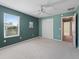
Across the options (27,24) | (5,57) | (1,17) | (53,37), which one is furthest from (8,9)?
(53,37)

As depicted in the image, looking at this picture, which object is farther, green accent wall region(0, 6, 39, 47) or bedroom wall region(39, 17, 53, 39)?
bedroom wall region(39, 17, 53, 39)

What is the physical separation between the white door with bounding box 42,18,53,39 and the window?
10.8 feet

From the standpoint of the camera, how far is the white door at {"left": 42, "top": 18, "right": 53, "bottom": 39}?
7578 millimetres

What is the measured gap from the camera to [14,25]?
550cm

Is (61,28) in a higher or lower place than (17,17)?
lower

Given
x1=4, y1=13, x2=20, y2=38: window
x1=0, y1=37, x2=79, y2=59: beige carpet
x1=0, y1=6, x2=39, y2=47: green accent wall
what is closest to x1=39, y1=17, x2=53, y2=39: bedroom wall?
x1=0, y1=6, x2=39, y2=47: green accent wall

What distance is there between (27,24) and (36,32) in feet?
5.84

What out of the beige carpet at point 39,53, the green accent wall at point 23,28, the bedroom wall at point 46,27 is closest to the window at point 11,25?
the green accent wall at point 23,28

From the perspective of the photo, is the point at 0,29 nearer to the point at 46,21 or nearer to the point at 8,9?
the point at 8,9

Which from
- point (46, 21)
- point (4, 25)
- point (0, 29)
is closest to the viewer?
point (0, 29)

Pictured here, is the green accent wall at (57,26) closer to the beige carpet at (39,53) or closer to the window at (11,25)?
the beige carpet at (39,53)

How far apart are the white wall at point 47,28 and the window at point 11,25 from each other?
3.29m

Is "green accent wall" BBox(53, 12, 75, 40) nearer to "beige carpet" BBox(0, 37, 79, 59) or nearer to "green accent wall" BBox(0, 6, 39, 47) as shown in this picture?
"green accent wall" BBox(0, 6, 39, 47)

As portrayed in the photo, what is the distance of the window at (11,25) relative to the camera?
474cm
